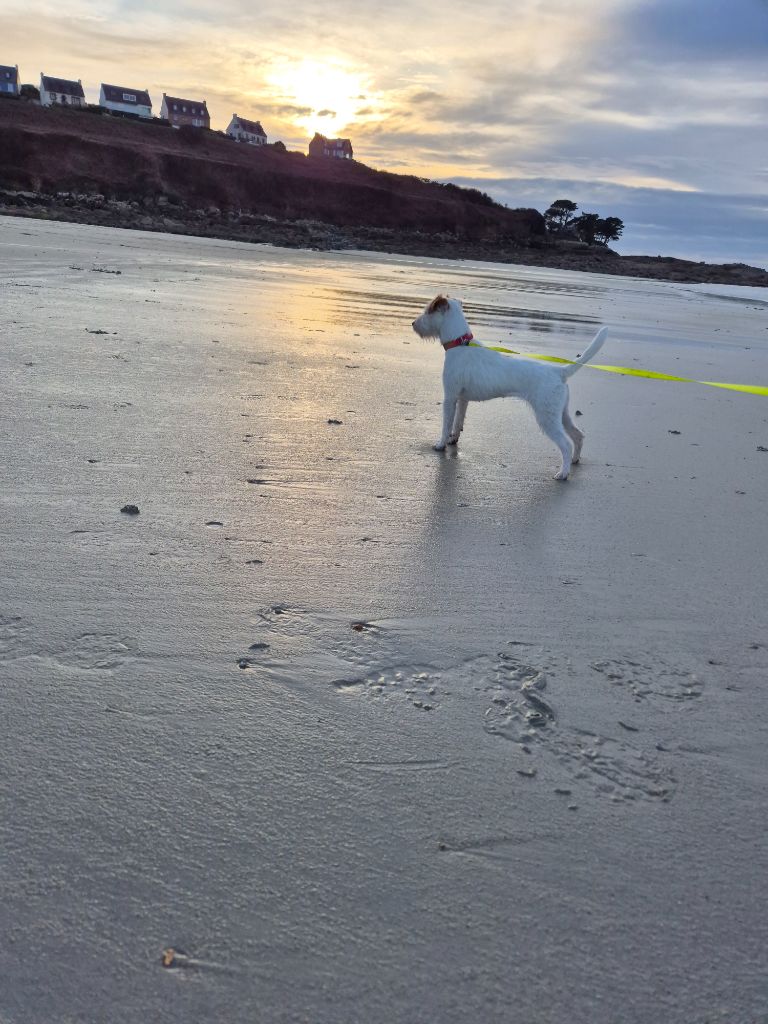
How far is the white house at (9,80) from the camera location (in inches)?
3465

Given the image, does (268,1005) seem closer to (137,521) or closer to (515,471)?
(137,521)

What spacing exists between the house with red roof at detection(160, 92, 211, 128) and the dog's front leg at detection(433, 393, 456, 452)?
11361 cm

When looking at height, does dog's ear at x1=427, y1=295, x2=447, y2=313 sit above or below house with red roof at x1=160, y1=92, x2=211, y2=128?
below

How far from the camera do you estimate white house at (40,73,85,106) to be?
93.1m

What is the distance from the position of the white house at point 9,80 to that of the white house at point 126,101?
10.4 meters

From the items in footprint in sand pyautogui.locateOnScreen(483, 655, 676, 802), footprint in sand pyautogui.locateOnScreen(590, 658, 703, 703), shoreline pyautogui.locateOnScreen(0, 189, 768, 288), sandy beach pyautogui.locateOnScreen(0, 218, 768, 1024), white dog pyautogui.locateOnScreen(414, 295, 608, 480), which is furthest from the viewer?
shoreline pyautogui.locateOnScreen(0, 189, 768, 288)

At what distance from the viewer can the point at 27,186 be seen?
165ft

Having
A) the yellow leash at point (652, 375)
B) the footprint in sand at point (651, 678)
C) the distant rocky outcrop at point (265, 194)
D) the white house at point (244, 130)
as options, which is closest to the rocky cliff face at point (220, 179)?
the distant rocky outcrop at point (265, 194)

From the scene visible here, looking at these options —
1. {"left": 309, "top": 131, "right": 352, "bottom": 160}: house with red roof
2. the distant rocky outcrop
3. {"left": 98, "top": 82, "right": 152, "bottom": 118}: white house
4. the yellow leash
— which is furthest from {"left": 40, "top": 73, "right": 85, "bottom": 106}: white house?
the yellow leash

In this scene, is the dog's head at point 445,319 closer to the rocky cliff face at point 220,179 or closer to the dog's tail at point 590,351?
the dog's tail at point 590,351

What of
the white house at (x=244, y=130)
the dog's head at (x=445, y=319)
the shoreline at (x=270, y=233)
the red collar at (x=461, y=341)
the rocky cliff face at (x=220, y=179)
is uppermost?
the white house at (x=244, y=130)

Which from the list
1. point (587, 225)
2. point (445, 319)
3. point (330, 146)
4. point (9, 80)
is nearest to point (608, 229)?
point (587, 225)

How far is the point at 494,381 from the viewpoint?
499cm

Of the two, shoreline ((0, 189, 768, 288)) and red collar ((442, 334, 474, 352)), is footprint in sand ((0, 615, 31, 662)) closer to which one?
red collar ((442, 334, 474, 352))
